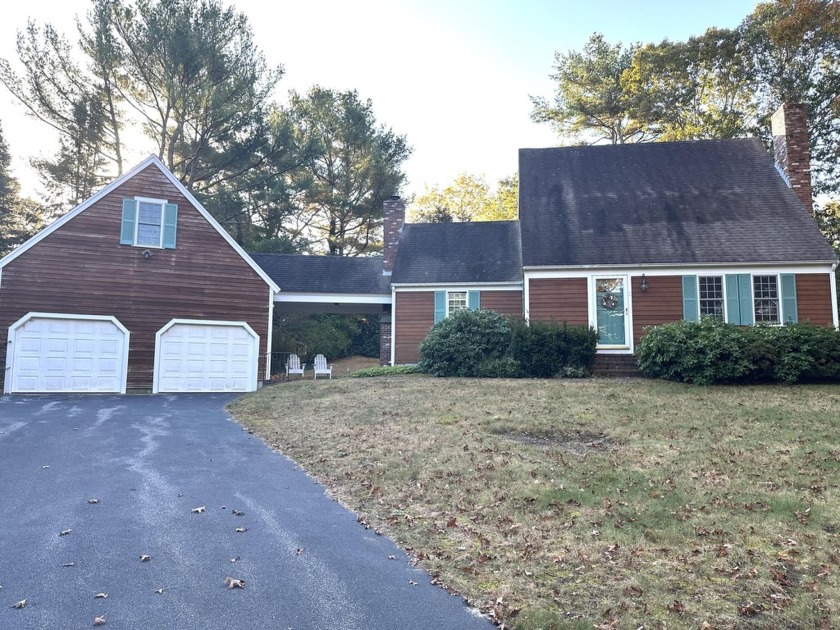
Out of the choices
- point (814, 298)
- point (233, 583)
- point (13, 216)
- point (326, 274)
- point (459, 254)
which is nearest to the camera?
point (233, 583)

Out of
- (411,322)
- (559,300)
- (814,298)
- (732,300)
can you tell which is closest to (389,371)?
(411,322)

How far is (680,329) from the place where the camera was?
1420 cm

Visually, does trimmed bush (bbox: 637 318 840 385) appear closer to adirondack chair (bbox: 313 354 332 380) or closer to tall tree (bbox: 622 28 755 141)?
adirondack chair (bbox: 313 354 332 380)

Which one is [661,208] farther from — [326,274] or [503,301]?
[326,274]

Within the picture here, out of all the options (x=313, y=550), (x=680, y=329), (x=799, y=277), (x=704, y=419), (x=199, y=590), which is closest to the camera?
(x=199, y=590)

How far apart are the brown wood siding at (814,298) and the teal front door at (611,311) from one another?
4724 millimetres

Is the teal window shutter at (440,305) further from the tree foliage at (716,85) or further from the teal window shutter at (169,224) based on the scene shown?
the tree foliage at (716,85)

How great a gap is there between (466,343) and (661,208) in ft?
26.0

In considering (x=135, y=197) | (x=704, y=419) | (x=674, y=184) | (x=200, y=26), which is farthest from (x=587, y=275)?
(x=200, y=26)

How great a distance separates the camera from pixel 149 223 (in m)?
17.3

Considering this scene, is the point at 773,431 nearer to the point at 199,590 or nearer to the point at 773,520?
the point at 773,520

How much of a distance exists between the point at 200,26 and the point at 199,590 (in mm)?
29026

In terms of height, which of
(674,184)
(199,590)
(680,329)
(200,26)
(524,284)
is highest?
(200,26)

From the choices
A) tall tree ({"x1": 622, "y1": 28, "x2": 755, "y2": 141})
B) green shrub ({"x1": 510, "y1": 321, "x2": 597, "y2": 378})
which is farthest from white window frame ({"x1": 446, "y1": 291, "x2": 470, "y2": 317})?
tall tree ({"x1": 622, "y1": 28, "x2": 755, "y2": 141})
